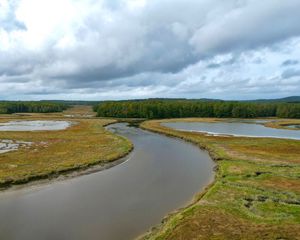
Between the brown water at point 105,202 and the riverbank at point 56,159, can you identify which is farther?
the riverbank at point 56,159

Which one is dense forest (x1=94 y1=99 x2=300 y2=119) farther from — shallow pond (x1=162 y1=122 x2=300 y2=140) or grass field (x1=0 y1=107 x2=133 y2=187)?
grass field (x1=0 y1=107 x2=133 y2=187)

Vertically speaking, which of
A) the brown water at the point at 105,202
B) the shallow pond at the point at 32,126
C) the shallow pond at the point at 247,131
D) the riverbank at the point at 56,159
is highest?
the riverbank at the point at 56,159

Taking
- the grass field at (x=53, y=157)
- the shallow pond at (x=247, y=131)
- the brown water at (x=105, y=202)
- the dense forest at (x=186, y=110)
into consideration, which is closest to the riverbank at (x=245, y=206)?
the brown water at (x=105, y=202)

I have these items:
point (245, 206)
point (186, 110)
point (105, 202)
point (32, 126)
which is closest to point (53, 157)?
point (105, 202)

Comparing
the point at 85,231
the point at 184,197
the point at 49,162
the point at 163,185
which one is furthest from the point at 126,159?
the point at 85,231

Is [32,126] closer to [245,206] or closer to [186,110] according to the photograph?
[186,110]

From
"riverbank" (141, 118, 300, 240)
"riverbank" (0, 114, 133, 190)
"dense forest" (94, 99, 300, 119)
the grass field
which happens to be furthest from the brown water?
"dense forest" (94, 99, 300, 119)

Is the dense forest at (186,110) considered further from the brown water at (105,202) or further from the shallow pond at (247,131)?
the brown water at (105,202)
